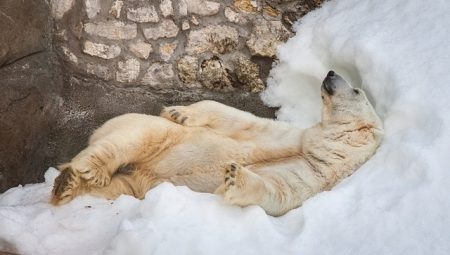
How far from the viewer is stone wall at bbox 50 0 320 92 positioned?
4.14m

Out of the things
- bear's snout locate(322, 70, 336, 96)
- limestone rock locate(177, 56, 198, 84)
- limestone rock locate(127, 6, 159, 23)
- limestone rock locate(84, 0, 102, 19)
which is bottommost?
limestone rock locate(177, 56, 198, 84)

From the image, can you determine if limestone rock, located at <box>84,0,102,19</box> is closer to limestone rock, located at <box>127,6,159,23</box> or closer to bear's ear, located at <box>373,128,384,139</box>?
limestone rock, located at <box>127,6,159,23</box>

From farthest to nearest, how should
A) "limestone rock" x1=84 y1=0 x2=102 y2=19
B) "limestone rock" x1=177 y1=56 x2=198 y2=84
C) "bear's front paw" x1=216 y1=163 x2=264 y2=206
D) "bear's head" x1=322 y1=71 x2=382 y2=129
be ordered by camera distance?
"limestone rock" x1=177 y1=56 x2=198 y2=84 < "limestone rock" x1=84 y1=0 x2=102 y2=19 < "bear's head" x1=322 y1=71 x2=382 y2=129 < "bear's front paw" x1=216 y1=163 x2=264 y2=206

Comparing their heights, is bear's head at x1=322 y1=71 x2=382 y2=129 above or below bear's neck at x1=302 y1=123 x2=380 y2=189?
above

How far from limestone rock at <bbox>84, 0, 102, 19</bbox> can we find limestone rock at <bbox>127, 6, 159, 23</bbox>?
0.70ft

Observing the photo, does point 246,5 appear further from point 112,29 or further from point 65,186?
point 65,186

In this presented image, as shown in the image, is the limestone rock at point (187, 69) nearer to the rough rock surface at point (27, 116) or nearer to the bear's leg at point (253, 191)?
the rough rock surface at point (27, 116)

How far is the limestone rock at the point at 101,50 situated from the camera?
416 cm

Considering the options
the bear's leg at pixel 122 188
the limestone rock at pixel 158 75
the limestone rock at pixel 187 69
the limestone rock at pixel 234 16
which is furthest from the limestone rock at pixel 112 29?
the bear's leg at pixel 122 188

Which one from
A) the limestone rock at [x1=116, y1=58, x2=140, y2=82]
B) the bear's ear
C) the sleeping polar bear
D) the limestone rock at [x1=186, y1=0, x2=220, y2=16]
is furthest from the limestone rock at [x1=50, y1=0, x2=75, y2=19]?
the bear's ear

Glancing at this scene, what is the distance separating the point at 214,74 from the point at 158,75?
407 mm

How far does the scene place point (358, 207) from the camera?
2949 mm

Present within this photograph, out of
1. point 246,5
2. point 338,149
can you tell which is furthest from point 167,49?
point 338,149

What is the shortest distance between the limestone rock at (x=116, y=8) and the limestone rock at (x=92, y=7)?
8cm
